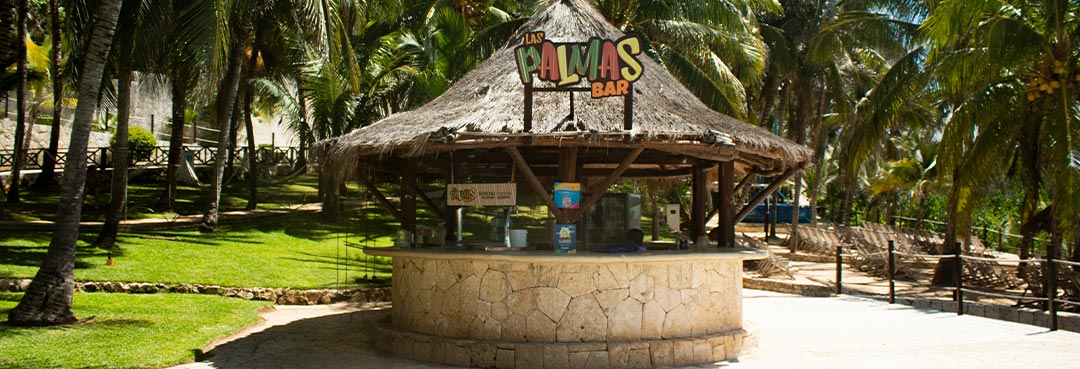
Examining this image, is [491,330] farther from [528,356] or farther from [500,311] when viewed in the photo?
[528,356]

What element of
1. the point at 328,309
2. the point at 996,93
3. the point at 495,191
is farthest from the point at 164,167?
the point at 996,93

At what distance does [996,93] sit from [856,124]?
15425 mm

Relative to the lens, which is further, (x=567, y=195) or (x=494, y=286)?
(x=567, y=195)

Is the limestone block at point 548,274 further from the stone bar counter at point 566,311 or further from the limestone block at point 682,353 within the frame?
the limestone block at point 682,353

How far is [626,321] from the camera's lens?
31.3 ft

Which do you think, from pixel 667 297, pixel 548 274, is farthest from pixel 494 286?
pixel 667 297

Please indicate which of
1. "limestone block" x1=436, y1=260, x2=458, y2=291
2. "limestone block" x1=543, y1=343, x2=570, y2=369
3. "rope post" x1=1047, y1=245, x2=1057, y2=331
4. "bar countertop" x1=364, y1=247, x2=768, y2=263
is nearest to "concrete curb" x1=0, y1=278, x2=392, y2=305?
"bar countertop" x1=364, y1=247, x2=768, y2=263

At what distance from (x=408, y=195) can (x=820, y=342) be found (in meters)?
5.83

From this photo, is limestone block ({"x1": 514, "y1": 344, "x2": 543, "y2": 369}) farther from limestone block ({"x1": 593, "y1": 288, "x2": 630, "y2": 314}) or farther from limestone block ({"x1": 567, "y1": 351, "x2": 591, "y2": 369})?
limestone block ({"x1": 593, "y1": 288, "x2": 630, "y2": 314})

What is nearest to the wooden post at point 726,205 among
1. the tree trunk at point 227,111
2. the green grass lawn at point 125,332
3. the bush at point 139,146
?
the green grass lawn at point 125,332

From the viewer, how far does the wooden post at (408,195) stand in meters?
11.6

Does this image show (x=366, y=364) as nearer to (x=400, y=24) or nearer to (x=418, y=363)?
(x=418, y=363)

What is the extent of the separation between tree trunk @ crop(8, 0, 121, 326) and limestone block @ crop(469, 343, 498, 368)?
210 inches

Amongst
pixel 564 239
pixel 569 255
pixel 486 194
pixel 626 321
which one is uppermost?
pixel 486 194
